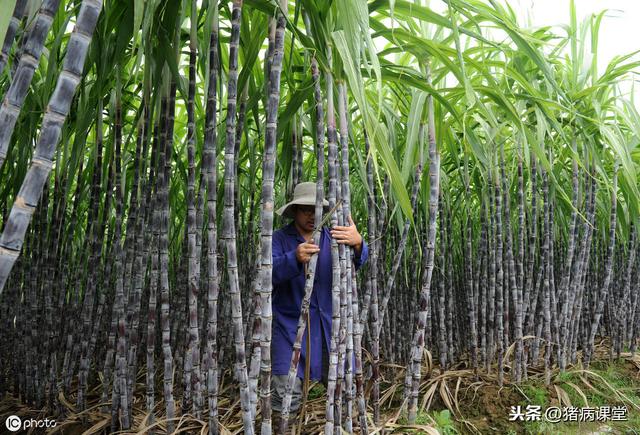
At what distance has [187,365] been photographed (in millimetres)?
1288

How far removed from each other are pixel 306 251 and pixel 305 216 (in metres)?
0.30

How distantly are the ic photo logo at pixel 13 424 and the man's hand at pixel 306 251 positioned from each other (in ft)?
3.59

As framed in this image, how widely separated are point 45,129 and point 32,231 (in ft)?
4.55

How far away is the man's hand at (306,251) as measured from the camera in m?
1.04

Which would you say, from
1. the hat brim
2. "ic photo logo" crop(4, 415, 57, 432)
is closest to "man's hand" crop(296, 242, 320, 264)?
the hat brim

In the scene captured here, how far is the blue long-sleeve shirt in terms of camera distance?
133 cm

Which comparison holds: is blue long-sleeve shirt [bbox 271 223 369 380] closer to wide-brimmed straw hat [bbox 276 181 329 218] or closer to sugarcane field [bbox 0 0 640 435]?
sugarcane field [bbox 0 0 640 435]

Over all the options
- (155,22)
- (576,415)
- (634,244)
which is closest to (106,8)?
(155,22)

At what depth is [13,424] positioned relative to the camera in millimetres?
1516

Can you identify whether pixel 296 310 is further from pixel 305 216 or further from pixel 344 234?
pixel 344 234

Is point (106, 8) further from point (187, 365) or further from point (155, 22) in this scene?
point (187, 365)

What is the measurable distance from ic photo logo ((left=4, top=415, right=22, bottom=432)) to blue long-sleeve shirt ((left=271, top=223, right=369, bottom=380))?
834mm

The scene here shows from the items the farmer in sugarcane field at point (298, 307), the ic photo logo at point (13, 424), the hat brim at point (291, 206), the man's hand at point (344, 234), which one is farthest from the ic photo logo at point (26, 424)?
the man's hand at point (344, 234)

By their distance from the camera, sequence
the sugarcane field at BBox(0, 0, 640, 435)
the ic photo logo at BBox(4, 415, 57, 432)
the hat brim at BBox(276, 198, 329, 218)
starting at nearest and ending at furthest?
the sugarcane field at BBox(0, 0, 640, 435), the hat brim at BBox(276, 198, 329, 218), the ic photo logo at BBox(4, 415, 57, 432)
